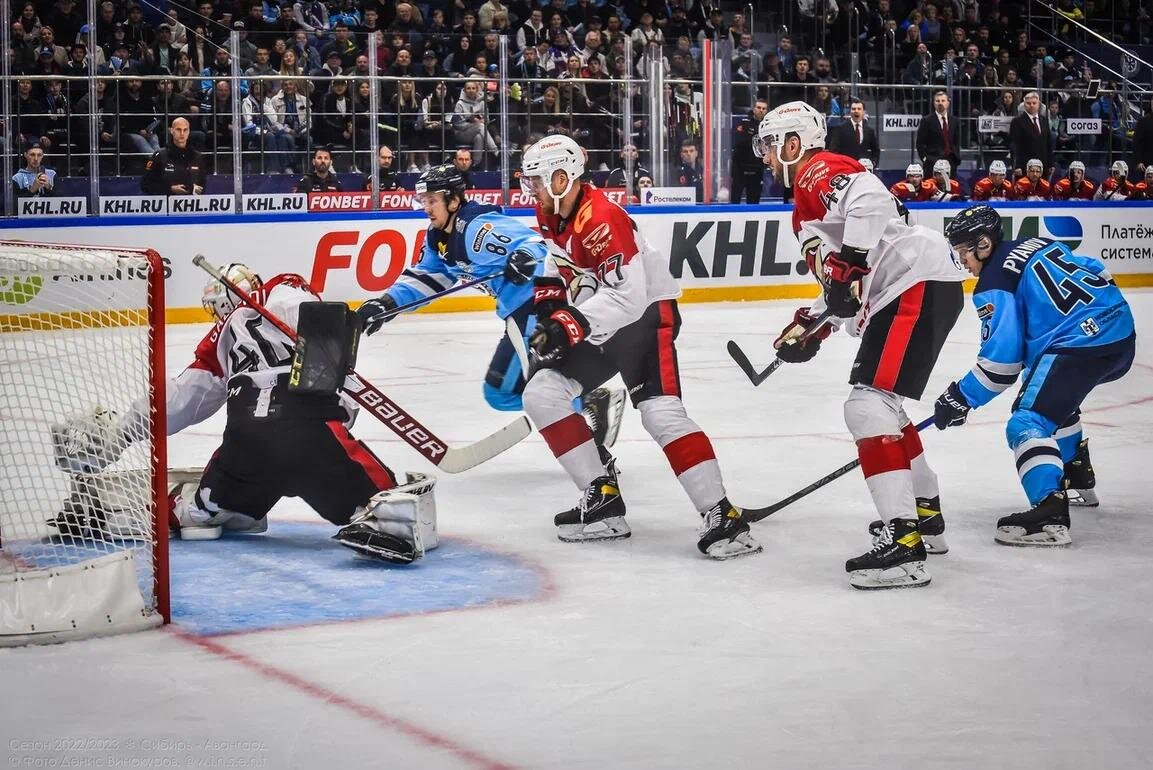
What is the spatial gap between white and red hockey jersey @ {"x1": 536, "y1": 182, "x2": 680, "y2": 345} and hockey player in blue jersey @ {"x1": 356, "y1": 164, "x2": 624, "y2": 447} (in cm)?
46

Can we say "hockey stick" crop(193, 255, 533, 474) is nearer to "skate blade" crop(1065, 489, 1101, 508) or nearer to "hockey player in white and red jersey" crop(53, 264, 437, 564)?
"hockey player in white and red jersey" crop(53, 264, 437, 564)

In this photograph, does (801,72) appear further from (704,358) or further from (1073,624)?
(1073,624)

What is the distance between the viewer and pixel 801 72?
41.9ft

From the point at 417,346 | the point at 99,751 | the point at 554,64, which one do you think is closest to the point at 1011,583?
the point at 99,751

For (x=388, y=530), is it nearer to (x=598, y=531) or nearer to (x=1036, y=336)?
(x=598, y=531)

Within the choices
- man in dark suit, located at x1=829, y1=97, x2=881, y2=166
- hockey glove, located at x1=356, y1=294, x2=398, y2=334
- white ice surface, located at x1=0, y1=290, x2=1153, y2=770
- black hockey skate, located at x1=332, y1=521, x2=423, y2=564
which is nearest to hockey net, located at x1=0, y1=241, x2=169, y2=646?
white ice surface, located at x1=0, y1=290, x2=1153, y2=770

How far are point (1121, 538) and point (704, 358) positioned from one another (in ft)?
14.3

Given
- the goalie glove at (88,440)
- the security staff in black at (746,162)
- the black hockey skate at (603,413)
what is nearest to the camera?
the goalie glove at (88,440)

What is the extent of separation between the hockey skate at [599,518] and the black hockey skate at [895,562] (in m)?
0.83

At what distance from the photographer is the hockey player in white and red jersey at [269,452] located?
4.08 meters

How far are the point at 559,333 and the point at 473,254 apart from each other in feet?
3.77

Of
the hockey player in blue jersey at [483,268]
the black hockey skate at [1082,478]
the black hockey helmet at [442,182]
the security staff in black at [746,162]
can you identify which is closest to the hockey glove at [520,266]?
the hockey player in blue jersey at [483,268]

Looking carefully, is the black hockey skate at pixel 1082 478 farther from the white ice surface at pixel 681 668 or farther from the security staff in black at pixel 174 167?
the security staff in black at pixel 174 167

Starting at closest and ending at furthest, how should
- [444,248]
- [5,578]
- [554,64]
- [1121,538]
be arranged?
1. [5,578]
2. [1121,538]
3. [444,248]
4. [554,64]
